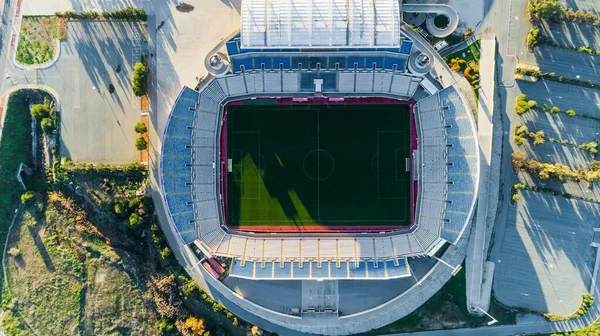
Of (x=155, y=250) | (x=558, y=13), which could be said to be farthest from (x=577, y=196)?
(x=155, y=250)

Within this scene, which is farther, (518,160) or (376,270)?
(518,160)

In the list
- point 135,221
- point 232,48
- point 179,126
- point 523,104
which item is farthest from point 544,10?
point 135,221

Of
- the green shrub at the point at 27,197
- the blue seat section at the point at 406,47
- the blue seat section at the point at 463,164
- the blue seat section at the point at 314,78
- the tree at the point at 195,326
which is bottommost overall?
the tree at the point at 195,326

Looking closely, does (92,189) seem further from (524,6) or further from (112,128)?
(524,6)

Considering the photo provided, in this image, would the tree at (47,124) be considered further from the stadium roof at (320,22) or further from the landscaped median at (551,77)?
the landscaped median at (551,77)

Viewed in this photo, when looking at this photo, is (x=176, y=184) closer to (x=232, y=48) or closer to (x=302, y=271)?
(x=232, y=48)

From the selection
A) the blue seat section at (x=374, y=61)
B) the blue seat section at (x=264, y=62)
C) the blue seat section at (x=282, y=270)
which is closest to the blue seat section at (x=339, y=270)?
the blue seat section at (x=282, y=270)
